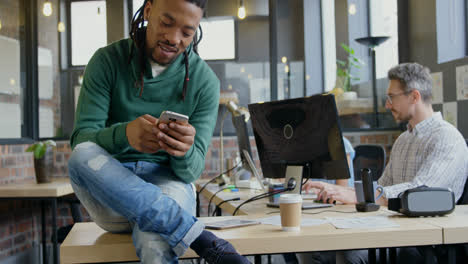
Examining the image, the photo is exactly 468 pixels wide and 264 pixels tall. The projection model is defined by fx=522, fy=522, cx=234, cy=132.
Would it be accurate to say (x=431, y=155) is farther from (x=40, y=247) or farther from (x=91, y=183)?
(x=40, y=247)

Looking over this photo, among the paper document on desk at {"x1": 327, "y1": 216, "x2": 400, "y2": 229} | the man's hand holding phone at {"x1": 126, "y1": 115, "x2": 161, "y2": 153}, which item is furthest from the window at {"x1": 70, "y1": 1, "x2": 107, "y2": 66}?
the paper document on desk at {"x1": 327, "y1": 216, "x2": 400, "y2": 229}

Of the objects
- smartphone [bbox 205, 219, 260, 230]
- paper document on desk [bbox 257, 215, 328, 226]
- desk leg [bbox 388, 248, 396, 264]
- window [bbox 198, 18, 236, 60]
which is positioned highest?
window [bbox 198, 18, 236, 60]

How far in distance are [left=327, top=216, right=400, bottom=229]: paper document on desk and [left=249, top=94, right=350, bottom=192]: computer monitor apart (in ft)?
1.28

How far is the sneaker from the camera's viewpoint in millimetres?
1244

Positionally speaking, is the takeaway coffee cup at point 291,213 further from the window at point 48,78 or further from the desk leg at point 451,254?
the window at point 48,78

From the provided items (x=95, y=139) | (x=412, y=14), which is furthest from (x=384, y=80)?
(x=95, y=139)

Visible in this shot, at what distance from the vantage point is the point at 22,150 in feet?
14.2

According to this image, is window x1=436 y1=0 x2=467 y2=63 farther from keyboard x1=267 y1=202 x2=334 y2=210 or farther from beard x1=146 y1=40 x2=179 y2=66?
beard x1=146 y1=40 x2=179 y2=66

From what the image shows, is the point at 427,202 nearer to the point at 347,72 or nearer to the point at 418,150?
the point at 418,150

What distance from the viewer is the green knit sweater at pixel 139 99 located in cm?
166

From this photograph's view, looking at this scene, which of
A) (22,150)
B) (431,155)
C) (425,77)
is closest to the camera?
(431,155)

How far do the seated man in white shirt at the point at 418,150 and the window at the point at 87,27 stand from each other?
301 centimetres

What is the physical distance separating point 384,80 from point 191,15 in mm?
3424

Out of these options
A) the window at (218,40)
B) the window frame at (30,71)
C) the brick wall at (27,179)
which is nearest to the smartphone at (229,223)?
the brick wall at (27,179)
